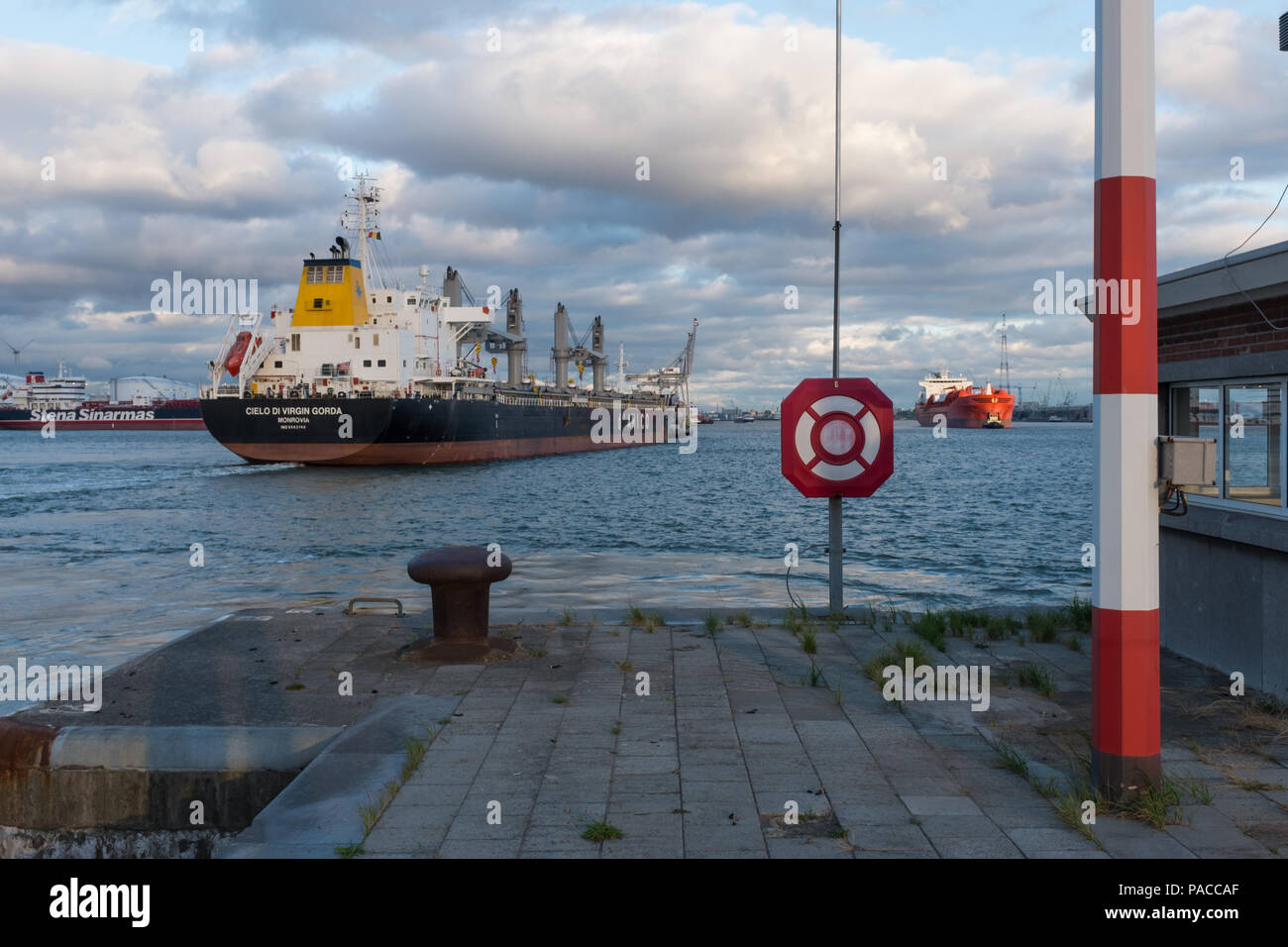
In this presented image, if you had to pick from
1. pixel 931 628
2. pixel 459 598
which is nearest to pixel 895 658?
pixel 931 628

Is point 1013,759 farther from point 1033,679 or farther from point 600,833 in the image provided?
point 600,833

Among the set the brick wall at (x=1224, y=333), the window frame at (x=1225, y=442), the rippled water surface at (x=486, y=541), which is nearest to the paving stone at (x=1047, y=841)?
the window frame at (x=1225, y=442)

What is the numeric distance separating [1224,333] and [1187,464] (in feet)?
11.2

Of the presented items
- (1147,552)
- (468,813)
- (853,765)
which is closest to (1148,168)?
(1147,552)

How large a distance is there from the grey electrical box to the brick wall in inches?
106

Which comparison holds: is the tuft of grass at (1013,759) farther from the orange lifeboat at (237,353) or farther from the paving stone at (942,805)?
the orange lifeboat at (237,353)

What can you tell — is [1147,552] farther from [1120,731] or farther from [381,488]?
[381,488]

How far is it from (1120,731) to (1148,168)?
2422 mm

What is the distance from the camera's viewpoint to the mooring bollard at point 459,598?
24.4 feet

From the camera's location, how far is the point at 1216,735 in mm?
5344

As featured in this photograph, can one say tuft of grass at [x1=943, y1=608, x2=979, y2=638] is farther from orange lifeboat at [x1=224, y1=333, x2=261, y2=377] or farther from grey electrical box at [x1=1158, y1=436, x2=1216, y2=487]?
orange lifeboat at [x1=224, y1=333, x2=261, y2=377]

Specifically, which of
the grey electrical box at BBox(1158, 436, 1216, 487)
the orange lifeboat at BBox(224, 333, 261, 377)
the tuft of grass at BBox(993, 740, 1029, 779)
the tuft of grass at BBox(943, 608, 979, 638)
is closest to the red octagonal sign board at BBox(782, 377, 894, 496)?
the tuft of grass at BBox(943, 608, 979, 638)

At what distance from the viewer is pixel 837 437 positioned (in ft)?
27.6

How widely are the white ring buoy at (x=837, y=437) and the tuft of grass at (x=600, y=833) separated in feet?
16.3
